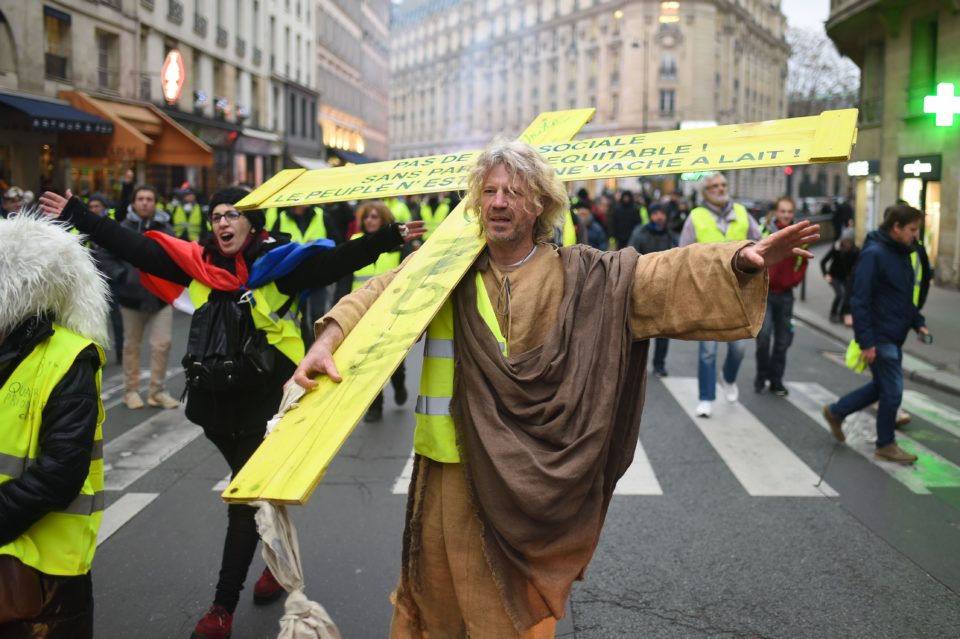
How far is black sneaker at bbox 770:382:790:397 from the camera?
331 inches

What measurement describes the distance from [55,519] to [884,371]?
5456 millimetres

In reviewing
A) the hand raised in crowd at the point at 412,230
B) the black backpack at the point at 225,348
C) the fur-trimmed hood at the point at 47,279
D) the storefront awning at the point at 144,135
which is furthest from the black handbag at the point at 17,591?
the storefront awning at the point at 144,135

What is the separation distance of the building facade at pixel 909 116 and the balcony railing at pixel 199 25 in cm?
1958

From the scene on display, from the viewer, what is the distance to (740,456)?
628 centimetres

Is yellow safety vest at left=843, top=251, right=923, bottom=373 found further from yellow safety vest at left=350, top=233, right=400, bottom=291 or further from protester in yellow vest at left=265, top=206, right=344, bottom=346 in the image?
protester in yellow vest at left=265, top=206, right=344, bottom=346

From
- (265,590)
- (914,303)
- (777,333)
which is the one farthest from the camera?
(777,333)

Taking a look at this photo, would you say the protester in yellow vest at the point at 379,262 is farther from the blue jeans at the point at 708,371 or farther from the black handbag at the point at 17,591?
the black handbag at the point at 17,591

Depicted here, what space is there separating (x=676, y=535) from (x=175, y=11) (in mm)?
26338

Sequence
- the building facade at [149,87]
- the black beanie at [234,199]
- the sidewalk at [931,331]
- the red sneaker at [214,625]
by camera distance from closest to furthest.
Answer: the red sneaker at [214,625] < the black beanie at [234,199] < the sidewalk at [931,331] < the building facade at [149,87]

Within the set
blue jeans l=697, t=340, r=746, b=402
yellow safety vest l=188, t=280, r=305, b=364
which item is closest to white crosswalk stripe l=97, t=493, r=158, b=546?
yellow safety vest l=188, t=280, r=305, b=364

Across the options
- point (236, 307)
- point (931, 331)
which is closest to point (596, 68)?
point (931, 331)

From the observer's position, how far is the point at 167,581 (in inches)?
164

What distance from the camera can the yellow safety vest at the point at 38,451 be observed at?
8.14 feet

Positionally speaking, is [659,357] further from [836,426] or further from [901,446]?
[901,446]
